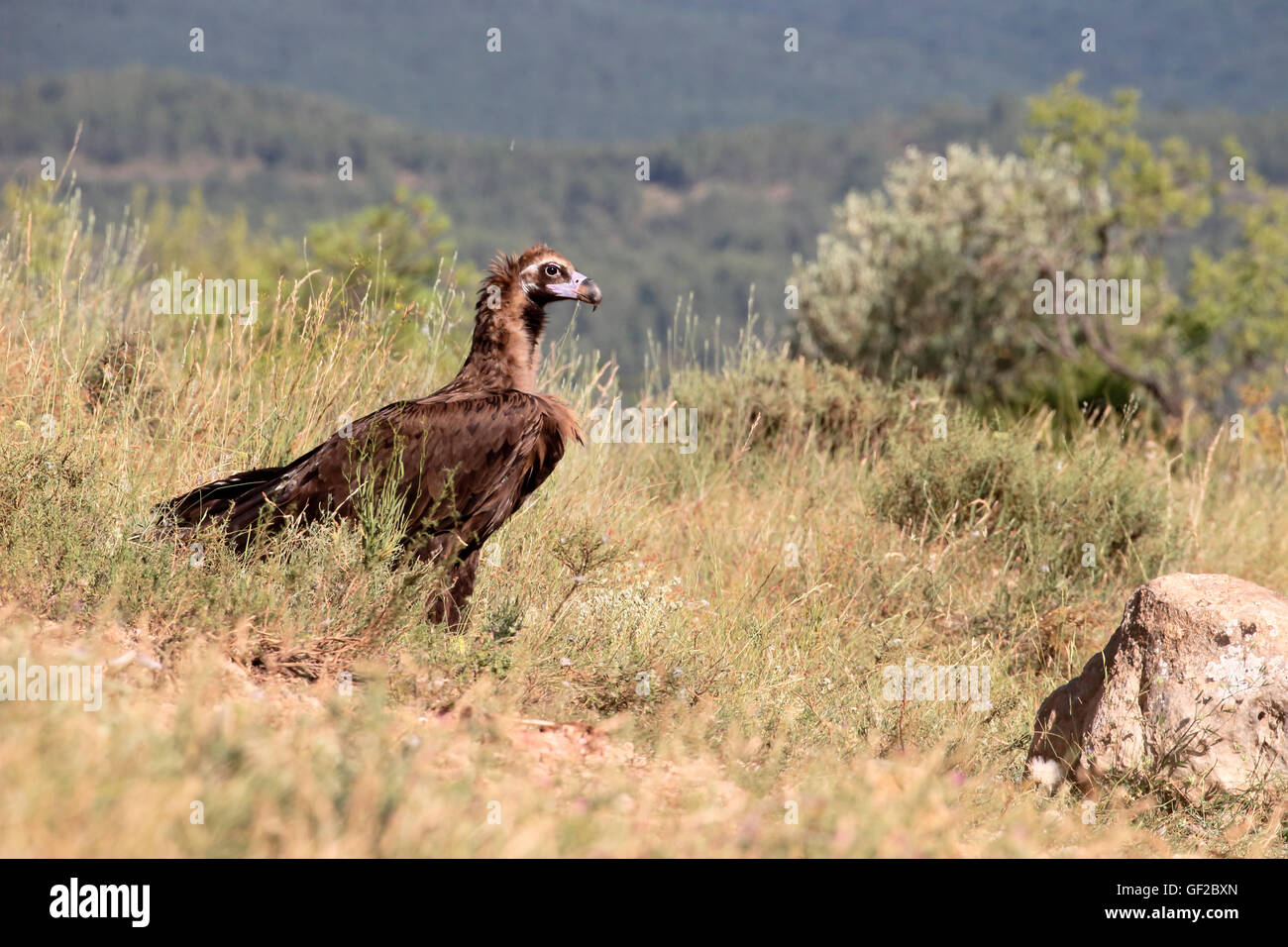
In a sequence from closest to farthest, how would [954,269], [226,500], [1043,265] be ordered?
[226,500]
[1043,265]
[954,269]

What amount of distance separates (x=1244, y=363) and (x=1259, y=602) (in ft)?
67.5

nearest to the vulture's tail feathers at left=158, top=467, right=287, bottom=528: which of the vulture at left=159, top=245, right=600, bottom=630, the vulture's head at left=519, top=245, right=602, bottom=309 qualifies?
the vulture at left=159, top=245, right=600, bottom=630

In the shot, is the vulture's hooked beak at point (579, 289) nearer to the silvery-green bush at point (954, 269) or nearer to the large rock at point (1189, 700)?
the large rock at point (1189, 700)

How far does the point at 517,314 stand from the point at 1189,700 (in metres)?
3.62

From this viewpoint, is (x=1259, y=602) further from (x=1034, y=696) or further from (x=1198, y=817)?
(x=1034, y=696)

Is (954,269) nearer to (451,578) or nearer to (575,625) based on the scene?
(575,625)

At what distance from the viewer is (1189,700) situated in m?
5.06

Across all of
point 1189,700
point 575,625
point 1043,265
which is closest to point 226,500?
point 575,625

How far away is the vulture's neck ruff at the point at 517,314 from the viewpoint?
5.81m

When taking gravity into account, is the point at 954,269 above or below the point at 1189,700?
above

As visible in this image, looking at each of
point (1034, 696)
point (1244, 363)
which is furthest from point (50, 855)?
point (1244, 363)

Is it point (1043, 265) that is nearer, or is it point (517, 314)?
point (517, 314)

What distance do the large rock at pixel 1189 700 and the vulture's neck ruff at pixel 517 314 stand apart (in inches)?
120

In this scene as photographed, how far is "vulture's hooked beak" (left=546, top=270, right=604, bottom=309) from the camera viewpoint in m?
5.88
